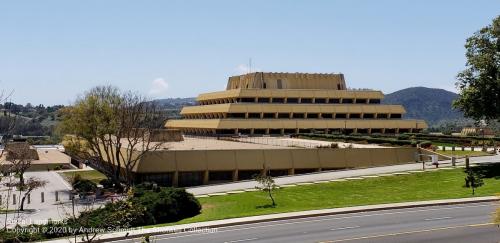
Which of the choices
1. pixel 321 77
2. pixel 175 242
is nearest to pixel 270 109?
pixel 321 77

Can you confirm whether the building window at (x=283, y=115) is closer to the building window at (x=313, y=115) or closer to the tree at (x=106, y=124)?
the building window at (x=313, y=115)

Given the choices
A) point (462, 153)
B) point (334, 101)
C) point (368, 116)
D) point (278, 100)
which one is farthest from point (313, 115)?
point (462, 153)

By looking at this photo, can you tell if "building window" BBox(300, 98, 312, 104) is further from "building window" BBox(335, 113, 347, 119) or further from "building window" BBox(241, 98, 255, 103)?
"building window" BBox(241, 98, 255, 103)

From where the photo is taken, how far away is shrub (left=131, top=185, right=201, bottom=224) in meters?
36.9

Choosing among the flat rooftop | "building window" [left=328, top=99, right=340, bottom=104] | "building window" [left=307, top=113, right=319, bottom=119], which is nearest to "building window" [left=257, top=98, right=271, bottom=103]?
"building window" [left=307, top=113, right=319, bottom=119]

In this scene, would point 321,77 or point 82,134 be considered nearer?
point 82,134

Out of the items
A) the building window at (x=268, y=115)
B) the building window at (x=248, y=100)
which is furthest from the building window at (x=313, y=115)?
the building window at (x=248, y=100)

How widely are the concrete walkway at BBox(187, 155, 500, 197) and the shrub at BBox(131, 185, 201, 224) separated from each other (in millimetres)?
8311

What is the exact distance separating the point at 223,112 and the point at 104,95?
41419 mm

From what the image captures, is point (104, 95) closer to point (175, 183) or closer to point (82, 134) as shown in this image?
point (82, 134)

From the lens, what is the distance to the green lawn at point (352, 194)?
38.7 m

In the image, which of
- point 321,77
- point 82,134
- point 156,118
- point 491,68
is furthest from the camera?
point 321,77

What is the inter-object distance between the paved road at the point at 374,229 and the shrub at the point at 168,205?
25.1 feet

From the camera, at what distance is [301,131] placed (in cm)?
10094
